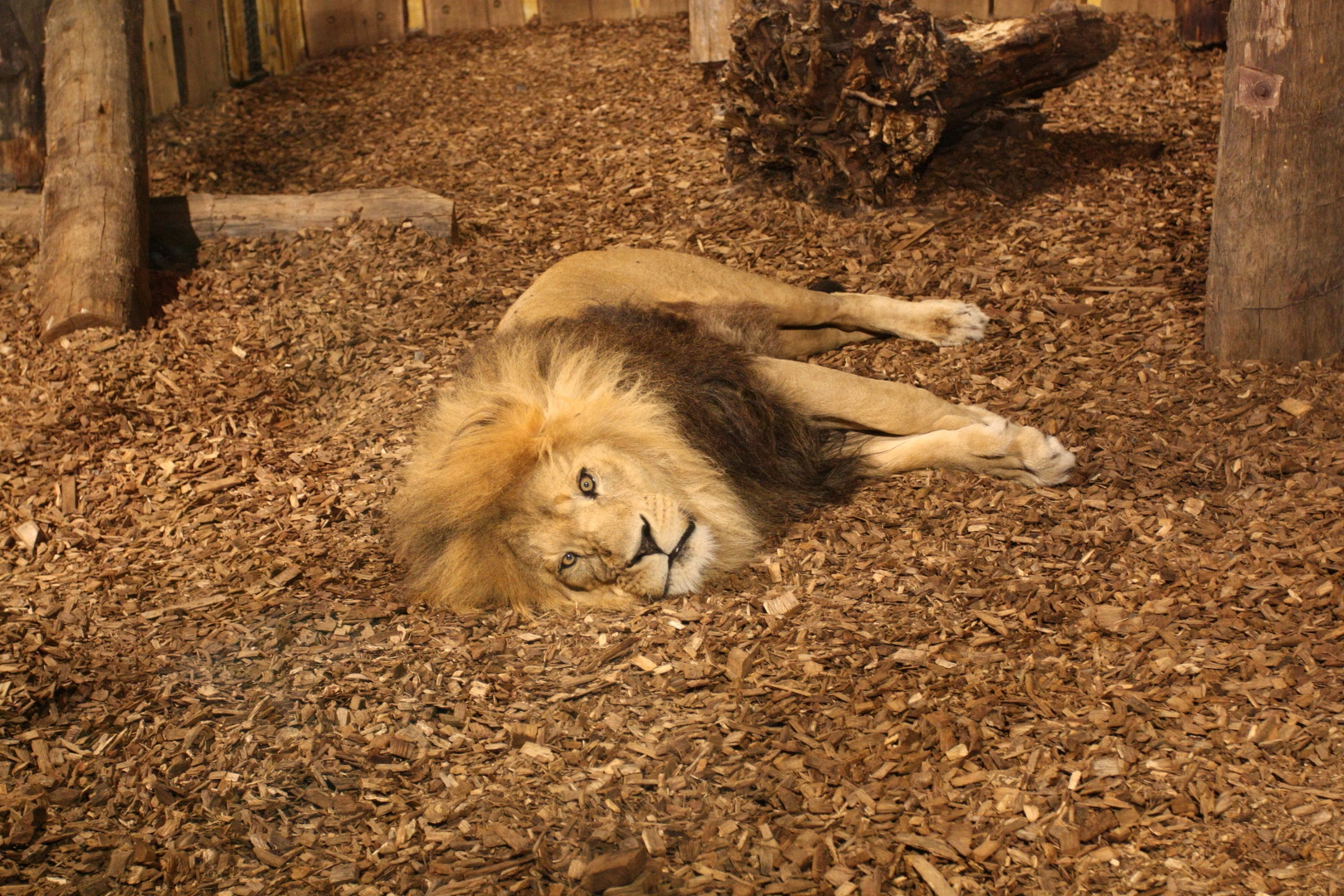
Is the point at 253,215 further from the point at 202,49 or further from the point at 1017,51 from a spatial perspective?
the point at 1017,51

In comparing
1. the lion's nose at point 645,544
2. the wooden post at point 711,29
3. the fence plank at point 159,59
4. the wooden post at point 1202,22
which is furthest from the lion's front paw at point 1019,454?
the fence plank at point 159,59

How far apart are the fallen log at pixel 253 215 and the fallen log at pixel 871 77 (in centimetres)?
141

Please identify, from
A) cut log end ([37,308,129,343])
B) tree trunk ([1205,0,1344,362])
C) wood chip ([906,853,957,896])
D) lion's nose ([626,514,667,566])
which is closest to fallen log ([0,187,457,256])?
cut log end ([37,308,129,343])

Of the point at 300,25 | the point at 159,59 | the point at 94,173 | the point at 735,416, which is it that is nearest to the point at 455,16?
the point at 300,25

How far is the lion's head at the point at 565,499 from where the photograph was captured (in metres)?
2.83

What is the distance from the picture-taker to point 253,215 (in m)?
4.99

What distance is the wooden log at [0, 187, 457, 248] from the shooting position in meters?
4.96

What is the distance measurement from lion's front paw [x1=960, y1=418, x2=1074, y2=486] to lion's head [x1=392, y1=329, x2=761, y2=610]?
70cm

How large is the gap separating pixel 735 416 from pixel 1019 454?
79 centimetres

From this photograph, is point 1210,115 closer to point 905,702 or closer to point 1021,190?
point 1021,190

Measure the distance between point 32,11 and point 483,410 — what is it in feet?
11.7

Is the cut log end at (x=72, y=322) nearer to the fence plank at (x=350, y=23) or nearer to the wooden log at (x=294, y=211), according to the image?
the wooden log at (x=294, y=211)

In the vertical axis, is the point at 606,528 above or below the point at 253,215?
below

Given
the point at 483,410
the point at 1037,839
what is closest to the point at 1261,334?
the point at 1037,839
